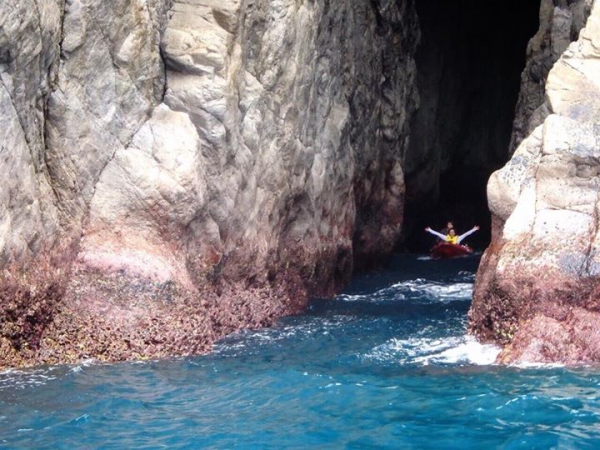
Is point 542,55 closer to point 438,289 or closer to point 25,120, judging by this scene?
point 438,289

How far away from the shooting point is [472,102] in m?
33.1

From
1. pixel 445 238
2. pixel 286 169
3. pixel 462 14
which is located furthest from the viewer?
pixel 462 14

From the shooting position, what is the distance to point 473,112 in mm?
33219

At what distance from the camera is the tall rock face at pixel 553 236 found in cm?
1232

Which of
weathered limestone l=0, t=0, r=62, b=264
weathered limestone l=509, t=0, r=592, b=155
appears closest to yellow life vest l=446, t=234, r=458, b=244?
weathered limestone l=509, t=0, r=592, b=155

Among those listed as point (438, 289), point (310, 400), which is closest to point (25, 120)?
point (310, 400)

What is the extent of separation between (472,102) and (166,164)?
20.9 metres

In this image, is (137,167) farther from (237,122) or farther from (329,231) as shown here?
(329,231)

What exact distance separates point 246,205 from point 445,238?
10.5 meters

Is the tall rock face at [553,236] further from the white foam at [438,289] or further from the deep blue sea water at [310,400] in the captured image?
the white foam at [438,289]

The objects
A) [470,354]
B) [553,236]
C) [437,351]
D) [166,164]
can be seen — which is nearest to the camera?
[553,236]

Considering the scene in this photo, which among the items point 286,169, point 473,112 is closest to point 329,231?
point 286,169

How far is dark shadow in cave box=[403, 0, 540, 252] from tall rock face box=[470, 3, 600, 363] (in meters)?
16.7

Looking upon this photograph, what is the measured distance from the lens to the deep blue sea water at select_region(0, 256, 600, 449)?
30.6 ft
